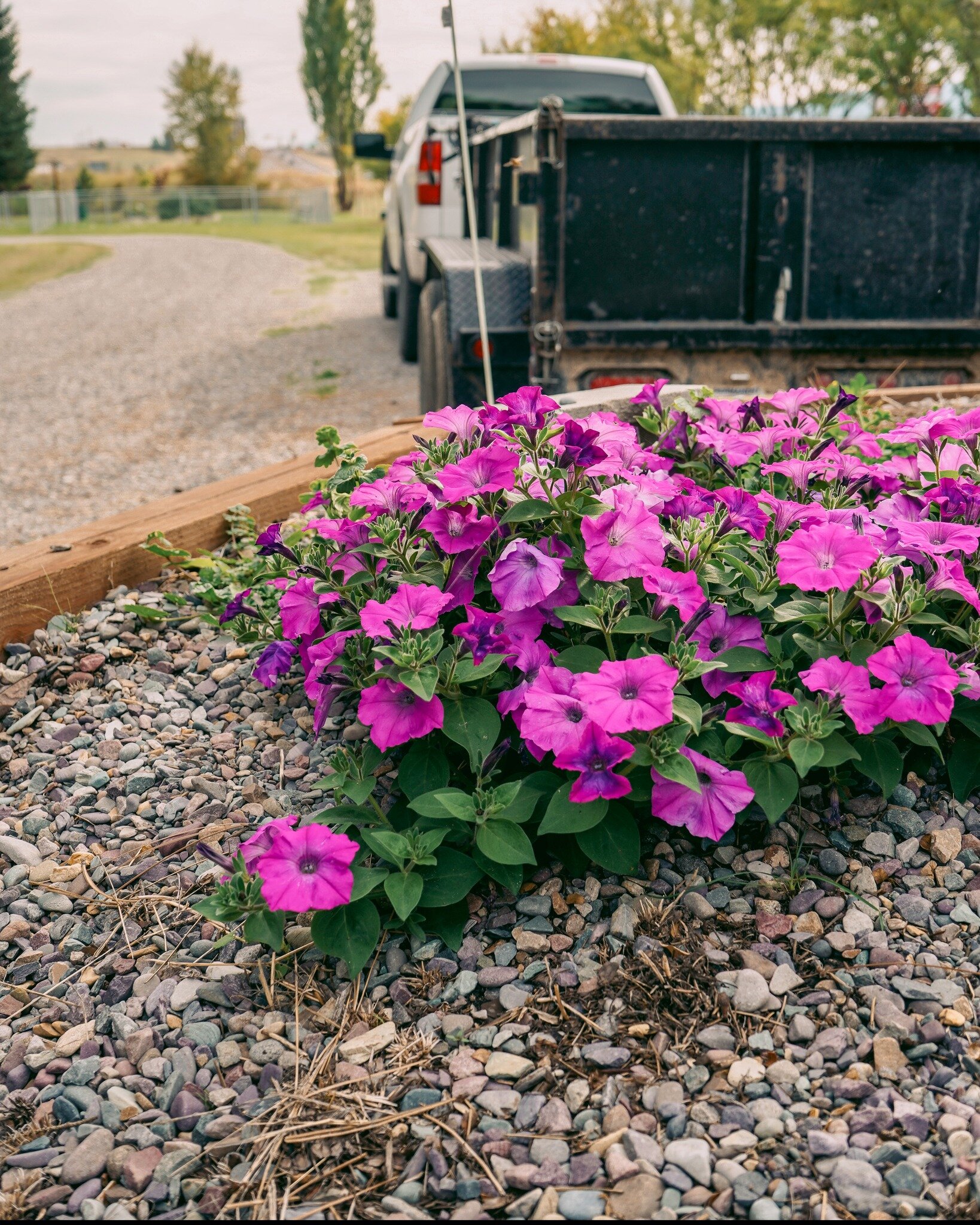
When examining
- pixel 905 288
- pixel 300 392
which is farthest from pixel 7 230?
pixel 905 288

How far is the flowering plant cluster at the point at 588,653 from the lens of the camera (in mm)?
1872

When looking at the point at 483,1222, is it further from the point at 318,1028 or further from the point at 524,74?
the point at 524,74

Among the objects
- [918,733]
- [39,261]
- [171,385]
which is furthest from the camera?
[39,261]

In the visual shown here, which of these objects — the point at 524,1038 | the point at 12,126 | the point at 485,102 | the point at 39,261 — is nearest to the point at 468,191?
the point at 524,1038

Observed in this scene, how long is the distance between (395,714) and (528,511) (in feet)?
1.58

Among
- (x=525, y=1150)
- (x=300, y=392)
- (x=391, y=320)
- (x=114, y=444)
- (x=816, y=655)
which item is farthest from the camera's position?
(x=391, y=320)

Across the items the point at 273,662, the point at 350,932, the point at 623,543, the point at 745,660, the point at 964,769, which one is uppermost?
the point at 623,543

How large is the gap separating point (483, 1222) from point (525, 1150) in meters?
0.14

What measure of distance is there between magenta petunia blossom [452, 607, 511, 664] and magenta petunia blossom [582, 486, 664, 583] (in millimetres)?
214

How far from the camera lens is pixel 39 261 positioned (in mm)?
24047

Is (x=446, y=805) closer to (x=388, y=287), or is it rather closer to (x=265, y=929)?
(x=265, y=929)

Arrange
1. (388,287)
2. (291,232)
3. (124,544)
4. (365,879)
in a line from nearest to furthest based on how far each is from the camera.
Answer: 1. (365,879)
2. (124,544)
3. (388,287)
4. (291,232)

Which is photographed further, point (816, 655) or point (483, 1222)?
point (816, 655)

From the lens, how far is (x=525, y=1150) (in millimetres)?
1584
